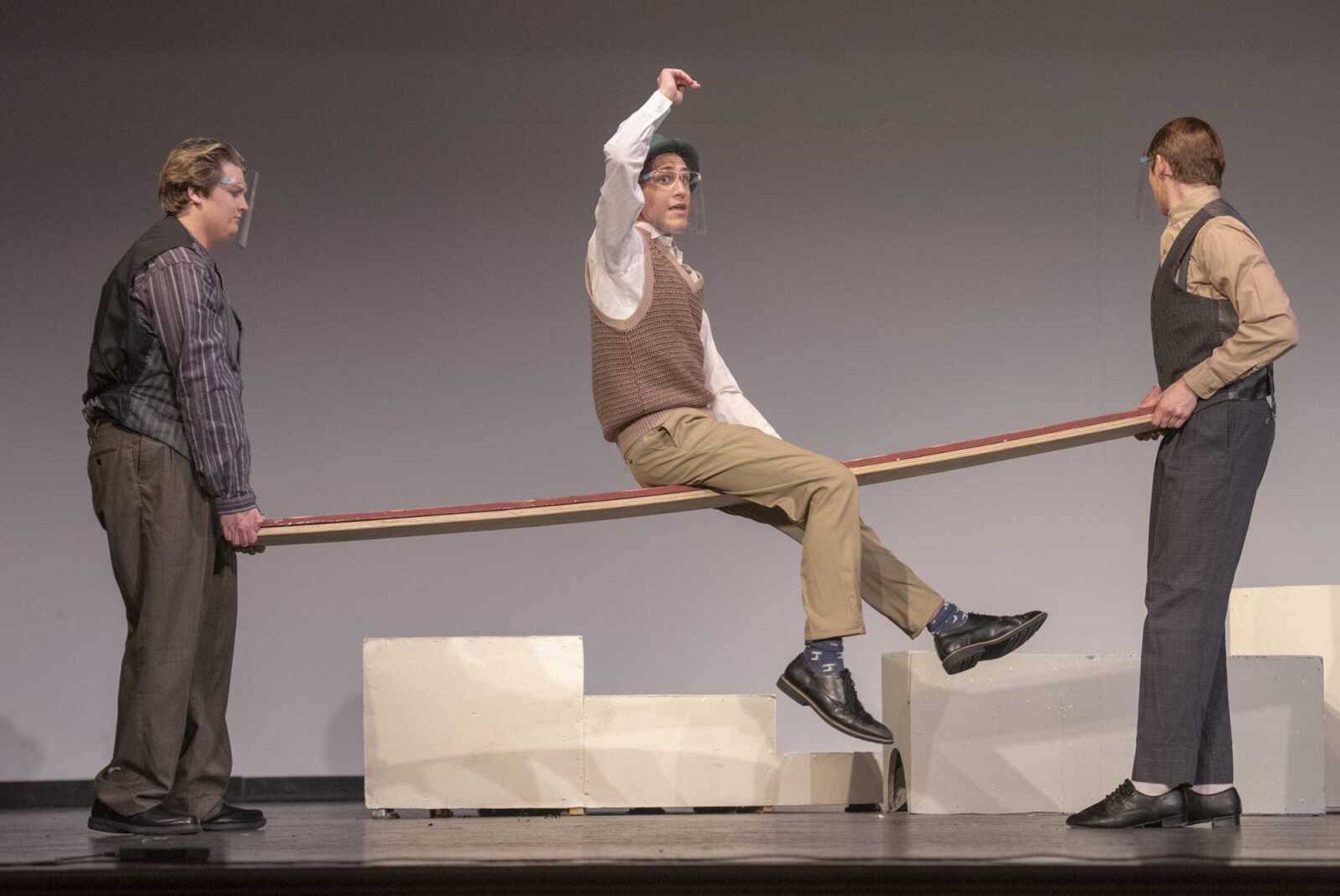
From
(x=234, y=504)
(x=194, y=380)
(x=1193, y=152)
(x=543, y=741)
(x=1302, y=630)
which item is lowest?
(x=543, y=741)

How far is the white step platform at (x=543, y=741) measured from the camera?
3.93 m

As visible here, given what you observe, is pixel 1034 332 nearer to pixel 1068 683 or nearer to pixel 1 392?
pixel 1068 683

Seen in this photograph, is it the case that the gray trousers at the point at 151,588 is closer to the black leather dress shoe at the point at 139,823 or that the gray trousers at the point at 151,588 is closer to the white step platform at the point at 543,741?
the black leather dress shoe at the point at 139,823

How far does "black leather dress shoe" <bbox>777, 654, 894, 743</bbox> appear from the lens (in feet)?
9.78

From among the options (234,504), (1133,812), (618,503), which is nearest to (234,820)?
(234,504)

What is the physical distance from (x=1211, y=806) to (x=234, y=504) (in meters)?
2.08

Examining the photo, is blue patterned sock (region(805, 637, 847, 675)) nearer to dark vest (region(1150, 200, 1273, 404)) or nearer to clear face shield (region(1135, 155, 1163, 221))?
dark vest (region(1150, 200, 1273, 404))

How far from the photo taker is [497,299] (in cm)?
517

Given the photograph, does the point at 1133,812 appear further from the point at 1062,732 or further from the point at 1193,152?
the point at 1193,152

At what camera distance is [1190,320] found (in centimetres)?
311

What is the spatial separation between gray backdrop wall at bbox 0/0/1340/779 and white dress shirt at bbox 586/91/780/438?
61.9 inches

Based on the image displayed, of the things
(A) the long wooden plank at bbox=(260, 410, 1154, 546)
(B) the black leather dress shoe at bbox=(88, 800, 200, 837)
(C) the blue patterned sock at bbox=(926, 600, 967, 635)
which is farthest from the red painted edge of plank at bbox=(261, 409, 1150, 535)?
(B) the black leather dress shoe at bbox=(88, 800, 200, 837)

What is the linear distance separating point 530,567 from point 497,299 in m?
0.91

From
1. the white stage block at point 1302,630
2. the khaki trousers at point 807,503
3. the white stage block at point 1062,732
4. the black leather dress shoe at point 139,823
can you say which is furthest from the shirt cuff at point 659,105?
the white stage block at point 1302,630
